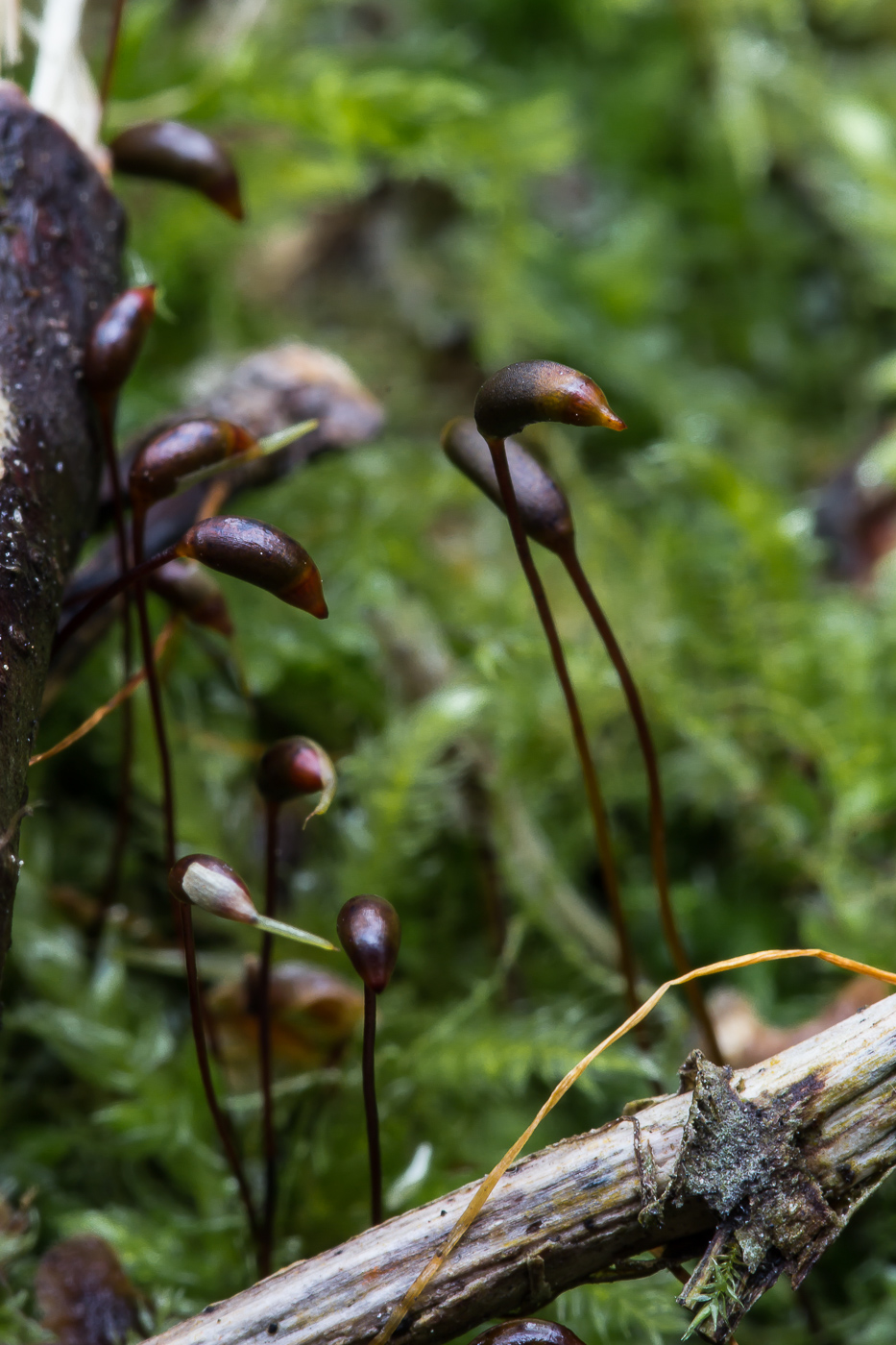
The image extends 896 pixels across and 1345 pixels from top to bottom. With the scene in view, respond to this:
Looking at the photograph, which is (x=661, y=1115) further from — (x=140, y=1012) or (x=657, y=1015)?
(x=140, y=1012)

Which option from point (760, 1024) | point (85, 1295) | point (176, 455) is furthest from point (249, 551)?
point (760, 1024)

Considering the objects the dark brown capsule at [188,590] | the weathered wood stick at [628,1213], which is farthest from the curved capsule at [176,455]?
the weathered wood stick at [628,1213]

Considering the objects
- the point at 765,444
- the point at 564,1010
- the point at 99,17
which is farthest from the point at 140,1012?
the point at 99,17

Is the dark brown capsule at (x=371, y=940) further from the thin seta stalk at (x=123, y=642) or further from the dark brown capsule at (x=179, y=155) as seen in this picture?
the dark brown capsule at (x=179, y=155)

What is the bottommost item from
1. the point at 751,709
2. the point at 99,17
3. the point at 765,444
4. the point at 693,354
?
the point at 751,709

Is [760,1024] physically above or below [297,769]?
below

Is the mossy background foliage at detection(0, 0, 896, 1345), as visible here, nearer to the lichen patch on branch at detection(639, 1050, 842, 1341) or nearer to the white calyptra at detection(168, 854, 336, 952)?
the lichen patch on branch at detection(639, 1050, 842, 1341)

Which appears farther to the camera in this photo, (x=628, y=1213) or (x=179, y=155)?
(x=179, y=155)

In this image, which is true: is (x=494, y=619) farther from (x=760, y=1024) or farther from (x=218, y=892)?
(x=218, y=892)
